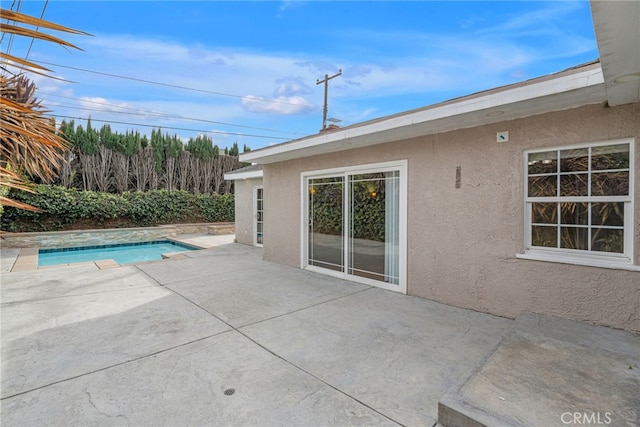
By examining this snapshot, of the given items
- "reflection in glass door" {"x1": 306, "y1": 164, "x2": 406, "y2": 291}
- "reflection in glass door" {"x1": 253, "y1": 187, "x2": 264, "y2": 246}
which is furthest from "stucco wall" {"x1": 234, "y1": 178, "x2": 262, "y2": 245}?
"reflection in glass door" {"x1": 306, "y1": 164, "x2": 406, "y2": 291}

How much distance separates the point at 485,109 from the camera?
168 inches

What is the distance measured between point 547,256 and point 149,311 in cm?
591

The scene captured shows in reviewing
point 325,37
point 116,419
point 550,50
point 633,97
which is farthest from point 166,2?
point 550,50

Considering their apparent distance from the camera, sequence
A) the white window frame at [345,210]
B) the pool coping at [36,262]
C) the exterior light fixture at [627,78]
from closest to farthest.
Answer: the exterior light fixture at [627,78]
the white window frame at [345,210]
the pool coping at [36,262]

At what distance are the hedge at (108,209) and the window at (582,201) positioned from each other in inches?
569

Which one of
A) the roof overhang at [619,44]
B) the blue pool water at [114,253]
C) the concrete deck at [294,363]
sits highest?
the roof overhang at [619,44]

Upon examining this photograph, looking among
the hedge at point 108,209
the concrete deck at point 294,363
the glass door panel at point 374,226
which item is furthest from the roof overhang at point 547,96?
the hedge at point 108,209

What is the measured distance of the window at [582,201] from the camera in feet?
13.0

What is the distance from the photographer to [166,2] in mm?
7152

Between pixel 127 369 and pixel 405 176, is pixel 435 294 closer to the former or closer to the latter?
pixel 405 176

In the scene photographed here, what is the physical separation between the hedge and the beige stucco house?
11861mm

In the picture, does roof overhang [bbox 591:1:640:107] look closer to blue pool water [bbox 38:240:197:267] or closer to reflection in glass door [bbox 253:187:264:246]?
reflection in glass door [bbox 253:187:264:246]

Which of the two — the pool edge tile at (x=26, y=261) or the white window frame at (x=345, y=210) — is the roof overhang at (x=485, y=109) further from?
the pool edge tile at (x=26, y=261)

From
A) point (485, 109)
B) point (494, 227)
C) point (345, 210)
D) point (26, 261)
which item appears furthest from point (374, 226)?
point (26, 261)
